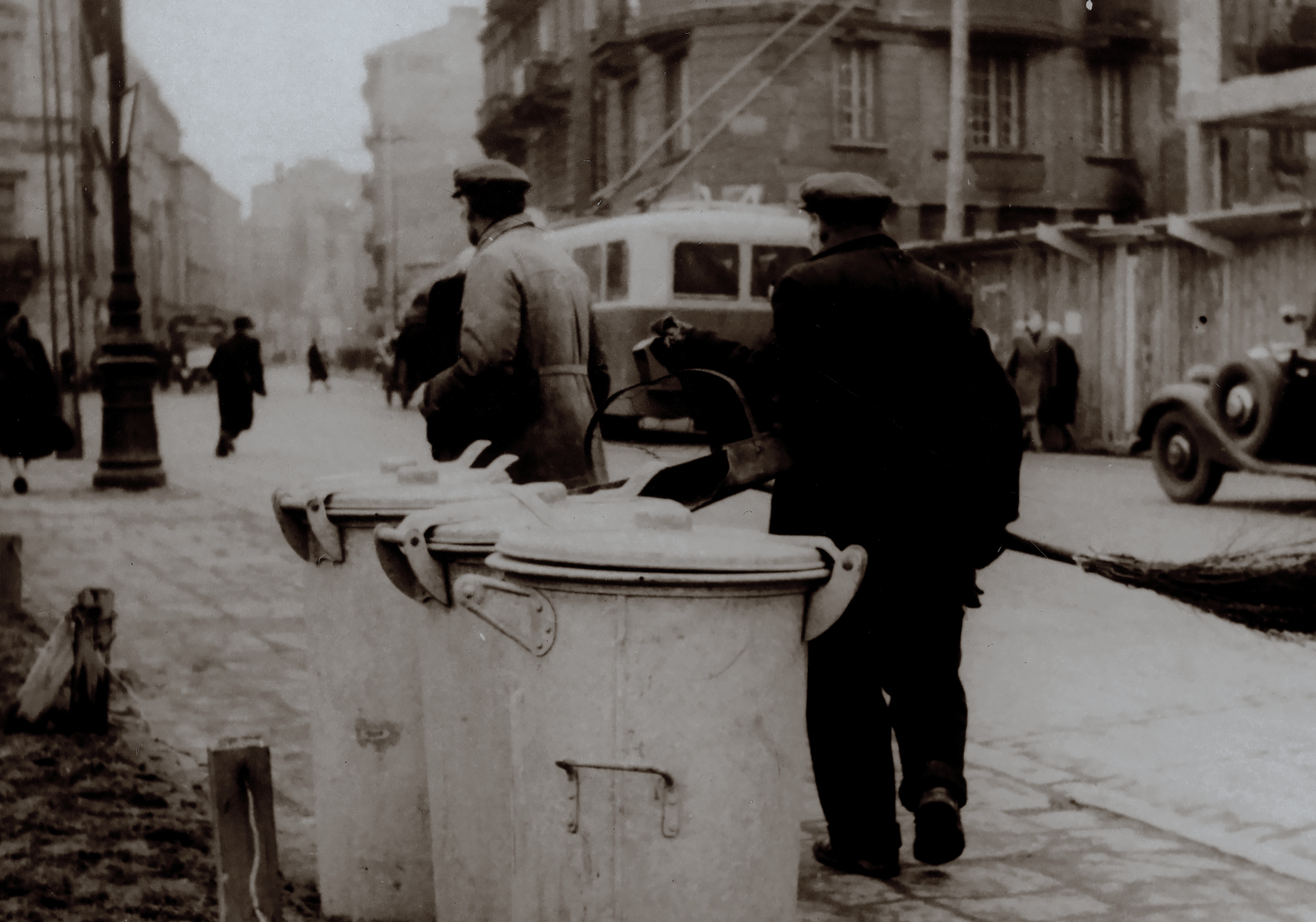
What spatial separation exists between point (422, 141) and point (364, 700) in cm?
7438

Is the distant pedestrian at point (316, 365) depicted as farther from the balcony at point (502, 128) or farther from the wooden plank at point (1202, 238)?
the wooden plank at point (1202, 238)

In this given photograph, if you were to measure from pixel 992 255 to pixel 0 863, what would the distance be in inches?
743

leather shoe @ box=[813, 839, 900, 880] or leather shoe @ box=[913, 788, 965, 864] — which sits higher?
leather shoe @ box=[913, 788, 965, 864]

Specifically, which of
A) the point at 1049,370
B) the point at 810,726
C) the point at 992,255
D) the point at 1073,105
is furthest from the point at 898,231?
the point at 810,726

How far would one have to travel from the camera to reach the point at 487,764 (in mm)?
3336

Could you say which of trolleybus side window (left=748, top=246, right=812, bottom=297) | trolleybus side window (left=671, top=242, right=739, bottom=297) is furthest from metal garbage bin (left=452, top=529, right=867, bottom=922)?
trolleybus side window (left=748, top=246, right=812, bottom=297)

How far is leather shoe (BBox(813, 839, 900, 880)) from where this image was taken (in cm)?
419

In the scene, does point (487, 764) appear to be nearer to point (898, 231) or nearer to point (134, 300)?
point (134, 300)

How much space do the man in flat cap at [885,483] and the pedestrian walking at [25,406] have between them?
950 cm

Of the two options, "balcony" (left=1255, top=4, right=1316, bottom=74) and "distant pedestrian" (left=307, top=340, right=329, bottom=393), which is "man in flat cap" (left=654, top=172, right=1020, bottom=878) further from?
"distant pedestrian" (left=307, top=340, right=329, bottom=393)

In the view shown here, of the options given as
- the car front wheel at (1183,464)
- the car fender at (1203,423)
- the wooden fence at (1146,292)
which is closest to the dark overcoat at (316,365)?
the wooden fence at (1146,292)

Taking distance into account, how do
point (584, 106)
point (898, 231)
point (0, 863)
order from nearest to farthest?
point (0, 863) → point (898, 231) → point (584, 106)

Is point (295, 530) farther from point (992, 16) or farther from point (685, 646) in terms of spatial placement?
point (992, 16)

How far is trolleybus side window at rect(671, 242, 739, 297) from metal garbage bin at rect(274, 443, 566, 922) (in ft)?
58.6
